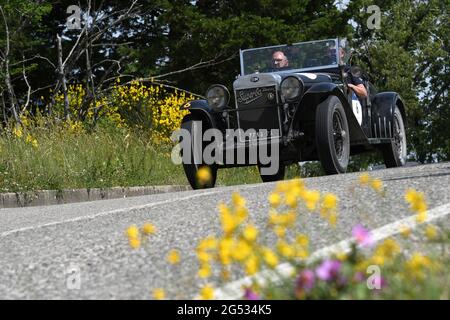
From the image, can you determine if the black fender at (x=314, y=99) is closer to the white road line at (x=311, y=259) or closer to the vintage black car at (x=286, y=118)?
the vintage black car at (x=286, y=118)

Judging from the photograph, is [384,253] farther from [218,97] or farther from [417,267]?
[218,97]

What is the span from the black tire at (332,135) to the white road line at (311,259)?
5562mm

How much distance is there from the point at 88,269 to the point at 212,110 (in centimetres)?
690

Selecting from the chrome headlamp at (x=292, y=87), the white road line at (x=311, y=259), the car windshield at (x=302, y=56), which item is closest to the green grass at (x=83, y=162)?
the car windshield at (x=302, y=56)

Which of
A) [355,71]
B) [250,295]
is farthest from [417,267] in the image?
[355,71]

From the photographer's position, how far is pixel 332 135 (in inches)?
435

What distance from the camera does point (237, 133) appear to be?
465 inches

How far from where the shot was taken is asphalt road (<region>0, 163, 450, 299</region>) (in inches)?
180

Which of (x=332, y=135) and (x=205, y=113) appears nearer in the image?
(x=332, y=135)

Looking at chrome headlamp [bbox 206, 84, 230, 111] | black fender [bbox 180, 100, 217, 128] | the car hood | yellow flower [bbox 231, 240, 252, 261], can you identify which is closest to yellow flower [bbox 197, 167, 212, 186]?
black fender [bbox 180, 100, 217, 128]

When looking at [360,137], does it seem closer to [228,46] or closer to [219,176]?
[219,176]

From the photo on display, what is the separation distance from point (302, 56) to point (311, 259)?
8957 millimetres

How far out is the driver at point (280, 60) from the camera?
12.8 m

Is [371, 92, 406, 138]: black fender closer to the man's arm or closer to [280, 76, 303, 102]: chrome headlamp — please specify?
the man's arm
